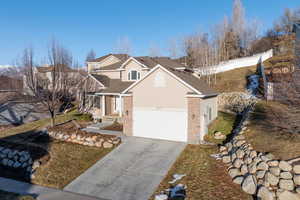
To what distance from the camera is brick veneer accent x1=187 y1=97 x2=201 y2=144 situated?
42.9ft

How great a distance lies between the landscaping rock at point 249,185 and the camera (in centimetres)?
791

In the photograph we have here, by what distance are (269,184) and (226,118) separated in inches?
481

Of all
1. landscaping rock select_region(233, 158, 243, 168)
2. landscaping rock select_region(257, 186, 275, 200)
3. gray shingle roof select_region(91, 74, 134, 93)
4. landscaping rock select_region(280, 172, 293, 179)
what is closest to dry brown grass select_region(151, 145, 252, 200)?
landscaping rock select_region(257, 186, 275, 200)

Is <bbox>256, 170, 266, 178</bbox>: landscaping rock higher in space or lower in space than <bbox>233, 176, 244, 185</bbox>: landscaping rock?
higher

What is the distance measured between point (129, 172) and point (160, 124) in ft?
16.7

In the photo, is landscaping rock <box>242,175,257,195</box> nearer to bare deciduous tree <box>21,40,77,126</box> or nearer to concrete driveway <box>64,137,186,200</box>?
concrete driveway <box>64,137,186,200</box>

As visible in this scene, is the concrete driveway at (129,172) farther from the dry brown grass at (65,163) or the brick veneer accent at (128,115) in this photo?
the brick veneer accent at (128,115)

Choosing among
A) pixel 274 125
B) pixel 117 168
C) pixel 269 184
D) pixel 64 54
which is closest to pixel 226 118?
pixel 274 125

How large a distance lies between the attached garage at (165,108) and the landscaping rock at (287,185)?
577cm

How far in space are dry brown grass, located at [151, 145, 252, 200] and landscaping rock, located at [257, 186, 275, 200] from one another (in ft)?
1.47

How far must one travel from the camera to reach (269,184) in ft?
26.1

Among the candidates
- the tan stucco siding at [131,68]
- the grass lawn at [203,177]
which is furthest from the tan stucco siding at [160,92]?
the tan stucco siding at [131,68]

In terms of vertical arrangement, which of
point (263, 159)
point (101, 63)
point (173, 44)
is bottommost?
point (263, 159)

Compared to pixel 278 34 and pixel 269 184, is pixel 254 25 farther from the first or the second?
pixel 269 184
